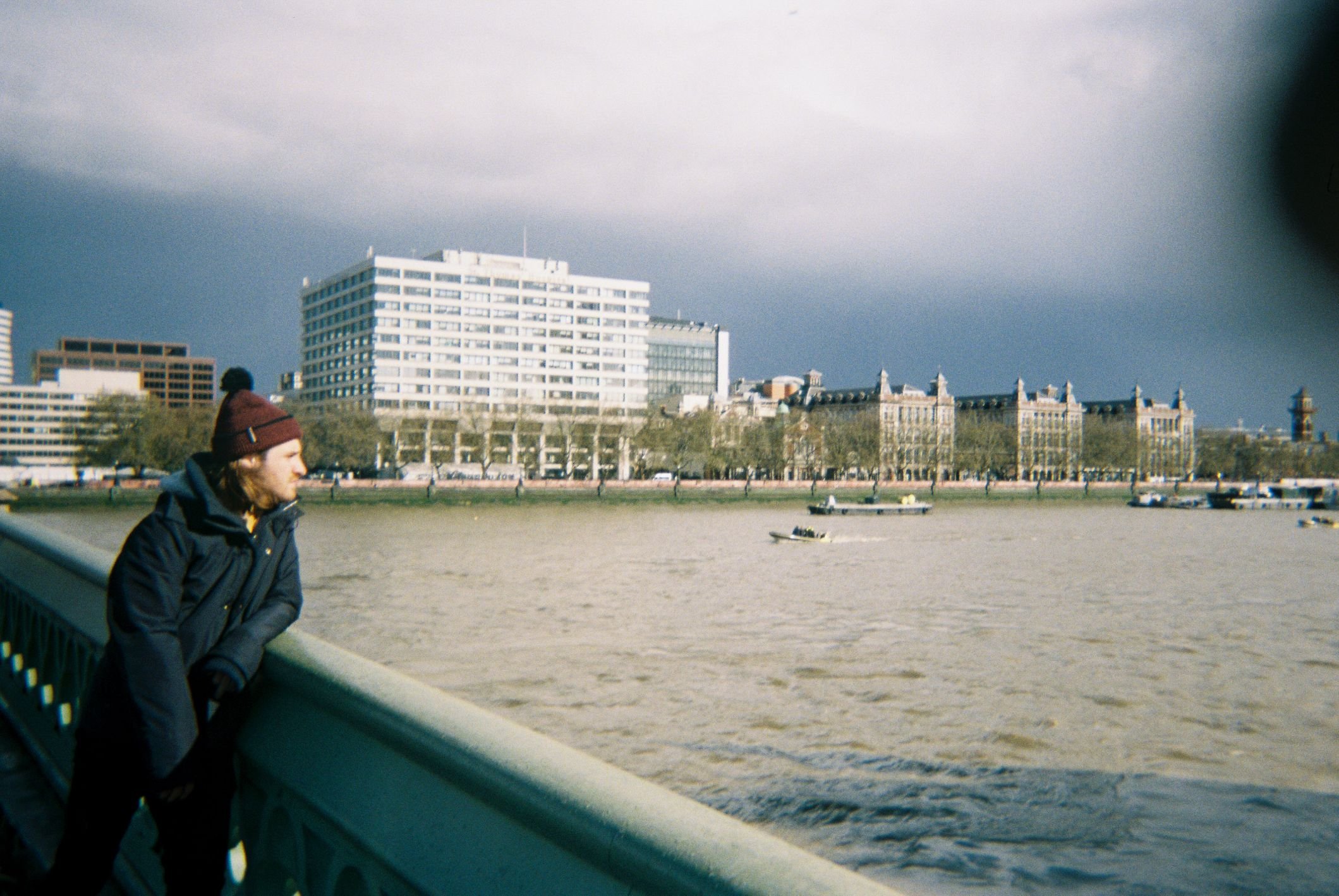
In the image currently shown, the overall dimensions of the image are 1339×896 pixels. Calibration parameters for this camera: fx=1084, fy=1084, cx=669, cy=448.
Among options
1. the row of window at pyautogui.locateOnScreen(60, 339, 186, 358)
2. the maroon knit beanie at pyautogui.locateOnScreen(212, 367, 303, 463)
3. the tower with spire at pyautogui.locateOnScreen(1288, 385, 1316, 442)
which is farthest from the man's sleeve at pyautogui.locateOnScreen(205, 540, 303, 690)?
the row of window at pyautogui.locateOnScreen(60, 339, 186, 358)

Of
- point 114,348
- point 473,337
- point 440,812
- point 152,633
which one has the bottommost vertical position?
point 440,812

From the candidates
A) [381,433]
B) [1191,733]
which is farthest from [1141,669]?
[381,433]

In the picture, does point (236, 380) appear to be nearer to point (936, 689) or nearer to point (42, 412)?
point (936, 689)

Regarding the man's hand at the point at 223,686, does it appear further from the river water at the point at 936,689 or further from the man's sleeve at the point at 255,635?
the river water at the point at 936,689

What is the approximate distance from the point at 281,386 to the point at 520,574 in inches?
5163

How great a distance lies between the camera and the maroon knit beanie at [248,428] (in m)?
3.03

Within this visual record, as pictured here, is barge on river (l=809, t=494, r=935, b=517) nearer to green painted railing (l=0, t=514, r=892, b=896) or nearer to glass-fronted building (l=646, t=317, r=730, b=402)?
green painted railing (l=0, t=514, r=892, b=896)

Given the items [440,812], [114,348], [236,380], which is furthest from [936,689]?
[114,348]

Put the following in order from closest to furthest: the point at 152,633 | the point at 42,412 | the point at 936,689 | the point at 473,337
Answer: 1. the point at 152,633
2. the point at 936,689
3. the point at 473,337
4. the point at 42,412

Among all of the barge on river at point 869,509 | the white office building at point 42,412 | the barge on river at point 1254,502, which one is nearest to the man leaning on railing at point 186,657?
the barge on river at point 869,509

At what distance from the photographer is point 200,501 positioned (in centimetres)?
289

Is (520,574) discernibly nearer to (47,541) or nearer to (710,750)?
(710,750)

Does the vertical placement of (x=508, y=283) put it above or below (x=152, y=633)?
above

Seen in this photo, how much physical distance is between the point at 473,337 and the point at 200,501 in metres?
117
